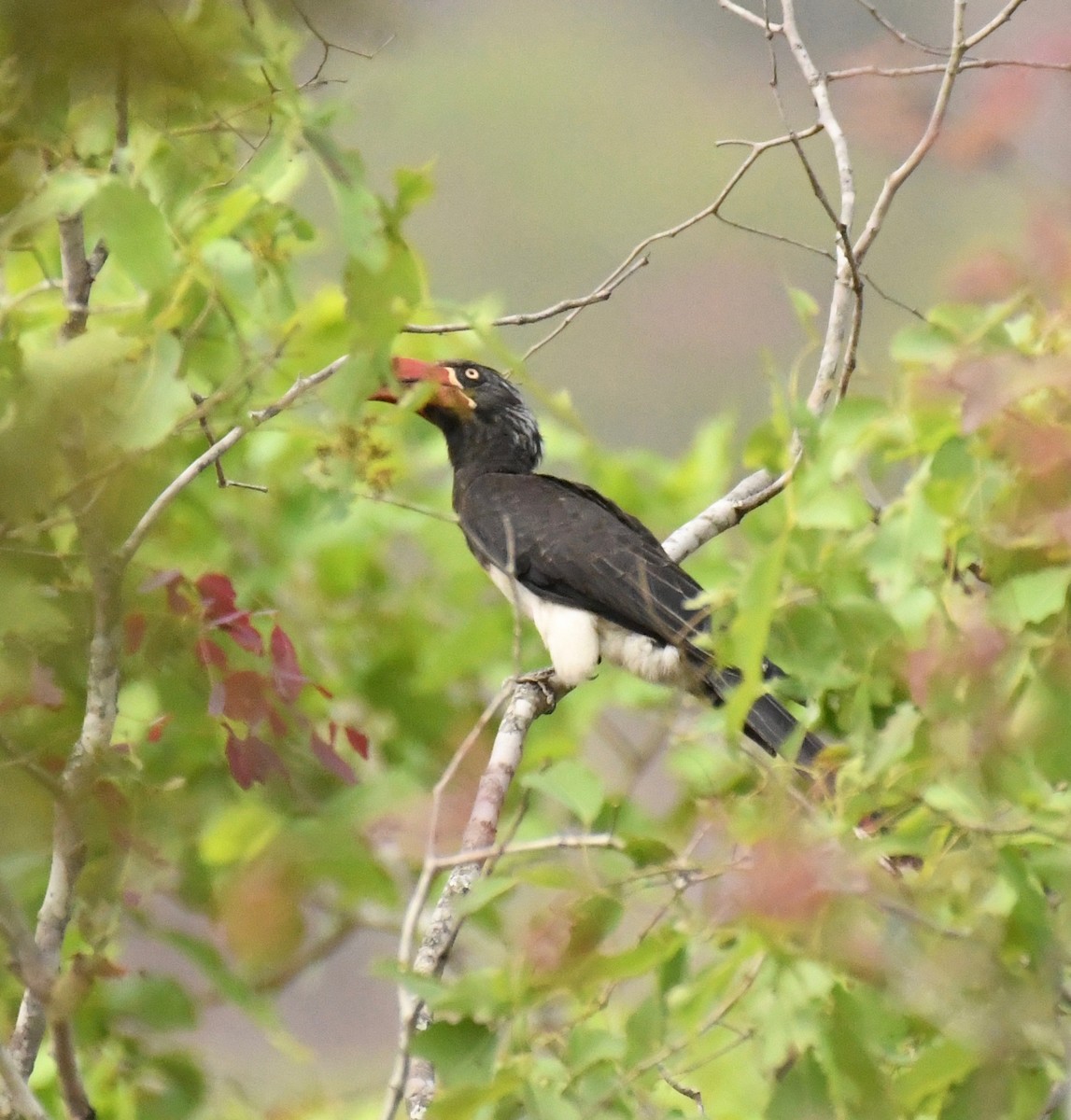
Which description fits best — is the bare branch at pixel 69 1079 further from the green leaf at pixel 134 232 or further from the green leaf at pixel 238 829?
the green leaf at pixel 238 829

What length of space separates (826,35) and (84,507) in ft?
13.5

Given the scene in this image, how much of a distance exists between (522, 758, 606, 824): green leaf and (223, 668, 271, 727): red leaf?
0.87m

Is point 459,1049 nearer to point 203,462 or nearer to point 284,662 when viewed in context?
point 203,462

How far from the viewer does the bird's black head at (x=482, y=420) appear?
15.1ft

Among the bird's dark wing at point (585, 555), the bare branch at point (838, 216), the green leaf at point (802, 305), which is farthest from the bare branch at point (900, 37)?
the bird's dark wing at point (585, 555)

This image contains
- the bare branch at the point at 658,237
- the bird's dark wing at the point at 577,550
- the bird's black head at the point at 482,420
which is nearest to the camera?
the bare branch at the point at 658,237

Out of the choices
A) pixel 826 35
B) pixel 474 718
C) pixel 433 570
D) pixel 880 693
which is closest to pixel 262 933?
pixel 880 693

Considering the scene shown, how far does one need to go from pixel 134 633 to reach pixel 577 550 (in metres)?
1.80

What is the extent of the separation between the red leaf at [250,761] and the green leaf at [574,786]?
0.83 metres

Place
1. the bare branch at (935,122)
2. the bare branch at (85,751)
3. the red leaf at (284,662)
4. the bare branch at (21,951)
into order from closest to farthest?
the bare branch at (21,951)
the bare branch at (85,751)
the red leaf at (284,662)
the bare branch at (935,122)

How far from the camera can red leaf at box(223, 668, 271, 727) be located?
2.36 m

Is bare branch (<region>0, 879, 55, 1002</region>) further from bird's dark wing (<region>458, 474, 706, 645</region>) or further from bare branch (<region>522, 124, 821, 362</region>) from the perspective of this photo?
bird's dark wing (<region>458, 474, 706, 645</region>)

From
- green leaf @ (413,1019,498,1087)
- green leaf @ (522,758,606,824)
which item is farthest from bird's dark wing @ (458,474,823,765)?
green leaf @ (413,1019,498,1087)

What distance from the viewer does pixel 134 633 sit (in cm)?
229
